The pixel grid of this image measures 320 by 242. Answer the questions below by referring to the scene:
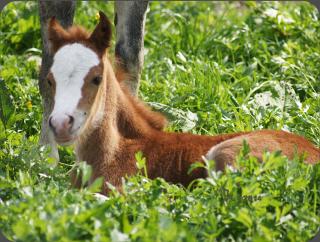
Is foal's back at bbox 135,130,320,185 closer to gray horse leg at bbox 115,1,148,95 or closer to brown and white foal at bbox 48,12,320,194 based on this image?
brown and white foal at bbox 48,12,320,194

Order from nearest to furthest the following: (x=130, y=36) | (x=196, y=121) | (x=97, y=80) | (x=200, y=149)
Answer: (x=97, y=80), (x=200, y=149), (x=130, y=36), (x=196, y=121)

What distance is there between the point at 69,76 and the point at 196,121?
1945 millimetres

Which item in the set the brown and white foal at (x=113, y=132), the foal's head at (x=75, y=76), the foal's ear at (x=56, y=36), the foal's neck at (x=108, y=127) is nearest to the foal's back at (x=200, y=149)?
the brown and white foal at (x=113, y=132)

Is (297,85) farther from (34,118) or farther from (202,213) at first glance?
(202,213)

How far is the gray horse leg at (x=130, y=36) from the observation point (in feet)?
22.3

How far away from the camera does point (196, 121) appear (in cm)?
714

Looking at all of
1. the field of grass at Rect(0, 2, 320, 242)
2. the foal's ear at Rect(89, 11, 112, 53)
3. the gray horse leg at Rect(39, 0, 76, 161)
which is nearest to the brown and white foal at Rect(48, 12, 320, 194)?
the foal's ear at Rect(89, 11, 112, 53)

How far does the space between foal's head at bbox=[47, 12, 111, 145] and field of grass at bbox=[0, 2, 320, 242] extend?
424 mm

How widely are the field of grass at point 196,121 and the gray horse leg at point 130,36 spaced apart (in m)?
0.49

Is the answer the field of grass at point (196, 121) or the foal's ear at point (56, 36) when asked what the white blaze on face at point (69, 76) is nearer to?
the foal's ear at point (56, 36)

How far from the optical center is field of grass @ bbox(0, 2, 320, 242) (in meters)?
4.63

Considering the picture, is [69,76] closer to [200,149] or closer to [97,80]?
[97,80]

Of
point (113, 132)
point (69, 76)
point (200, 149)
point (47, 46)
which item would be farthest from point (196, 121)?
point (69, 76)

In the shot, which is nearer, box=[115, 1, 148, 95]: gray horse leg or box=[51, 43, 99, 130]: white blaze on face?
box=[51, 43, 99, 130]: white blaze on face
